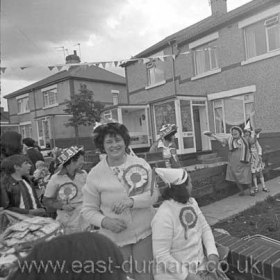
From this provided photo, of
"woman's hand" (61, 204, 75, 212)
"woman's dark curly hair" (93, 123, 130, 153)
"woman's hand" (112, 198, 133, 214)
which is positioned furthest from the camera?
"woman's hand" (61, 204, 75, 212)

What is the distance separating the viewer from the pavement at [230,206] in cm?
564

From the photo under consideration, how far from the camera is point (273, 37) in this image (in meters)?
13.1

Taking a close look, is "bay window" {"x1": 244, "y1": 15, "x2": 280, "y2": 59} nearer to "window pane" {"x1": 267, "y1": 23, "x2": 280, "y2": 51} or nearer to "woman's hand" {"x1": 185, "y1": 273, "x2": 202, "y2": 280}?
"window pane" {"x1": 267, "y1": 23, "x2": 280, "y2": 51}

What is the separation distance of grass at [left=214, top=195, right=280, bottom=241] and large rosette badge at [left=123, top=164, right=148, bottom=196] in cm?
242

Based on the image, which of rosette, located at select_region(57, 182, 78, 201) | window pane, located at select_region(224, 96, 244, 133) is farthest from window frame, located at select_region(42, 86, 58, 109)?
rosette, located at select_region(57, 182, 78, 201)

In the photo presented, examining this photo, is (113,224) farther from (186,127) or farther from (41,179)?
(186,127)

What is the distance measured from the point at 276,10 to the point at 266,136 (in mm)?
4922

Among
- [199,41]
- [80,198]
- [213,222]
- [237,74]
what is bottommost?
[213,222]

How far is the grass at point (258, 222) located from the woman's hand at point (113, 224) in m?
2.53

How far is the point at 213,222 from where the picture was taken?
532 cm

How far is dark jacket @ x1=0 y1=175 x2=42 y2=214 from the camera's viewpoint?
9.31 ft

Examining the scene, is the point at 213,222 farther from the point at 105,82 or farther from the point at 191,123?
the point at 105,82

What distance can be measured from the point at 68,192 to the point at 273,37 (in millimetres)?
12177

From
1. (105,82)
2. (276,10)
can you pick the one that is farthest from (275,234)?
(105,82)
